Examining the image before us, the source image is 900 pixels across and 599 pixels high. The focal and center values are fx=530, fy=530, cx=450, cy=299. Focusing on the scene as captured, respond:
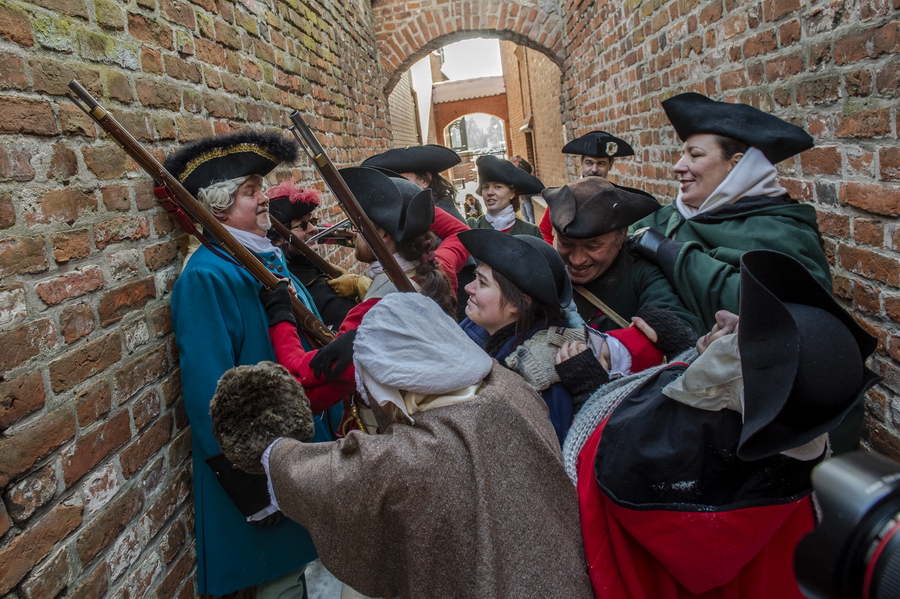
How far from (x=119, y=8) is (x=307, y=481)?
1.71 meters

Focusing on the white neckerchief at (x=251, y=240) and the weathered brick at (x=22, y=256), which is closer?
the weathered brick at (x=22, y=256)

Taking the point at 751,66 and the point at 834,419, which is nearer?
the point at 834,419

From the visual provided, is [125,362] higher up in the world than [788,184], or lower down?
lower down

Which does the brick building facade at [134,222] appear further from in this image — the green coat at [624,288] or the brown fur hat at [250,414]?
the green coat at [624,288]

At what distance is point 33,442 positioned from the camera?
1.28 m

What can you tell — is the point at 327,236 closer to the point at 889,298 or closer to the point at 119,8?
the point at 119,8

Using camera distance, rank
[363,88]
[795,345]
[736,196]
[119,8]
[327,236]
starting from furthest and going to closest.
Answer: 1. [363,88]
2. [327,236]
3. [736,196]
4. [119,8]
5. [795,345]

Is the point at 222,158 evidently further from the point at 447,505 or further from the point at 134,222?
the point at 447,505

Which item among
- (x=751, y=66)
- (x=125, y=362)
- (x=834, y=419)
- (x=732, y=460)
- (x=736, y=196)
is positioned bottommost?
(x=732, y=460)

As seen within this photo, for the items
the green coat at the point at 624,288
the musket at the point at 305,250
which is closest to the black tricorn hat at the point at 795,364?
the green coat at the point at 624,288

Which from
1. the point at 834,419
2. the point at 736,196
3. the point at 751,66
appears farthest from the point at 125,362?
the point at 751,66

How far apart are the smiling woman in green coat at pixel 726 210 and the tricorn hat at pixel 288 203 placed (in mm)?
1668

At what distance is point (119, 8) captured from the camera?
1.79 metres

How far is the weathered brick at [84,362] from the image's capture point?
1.38 meters
